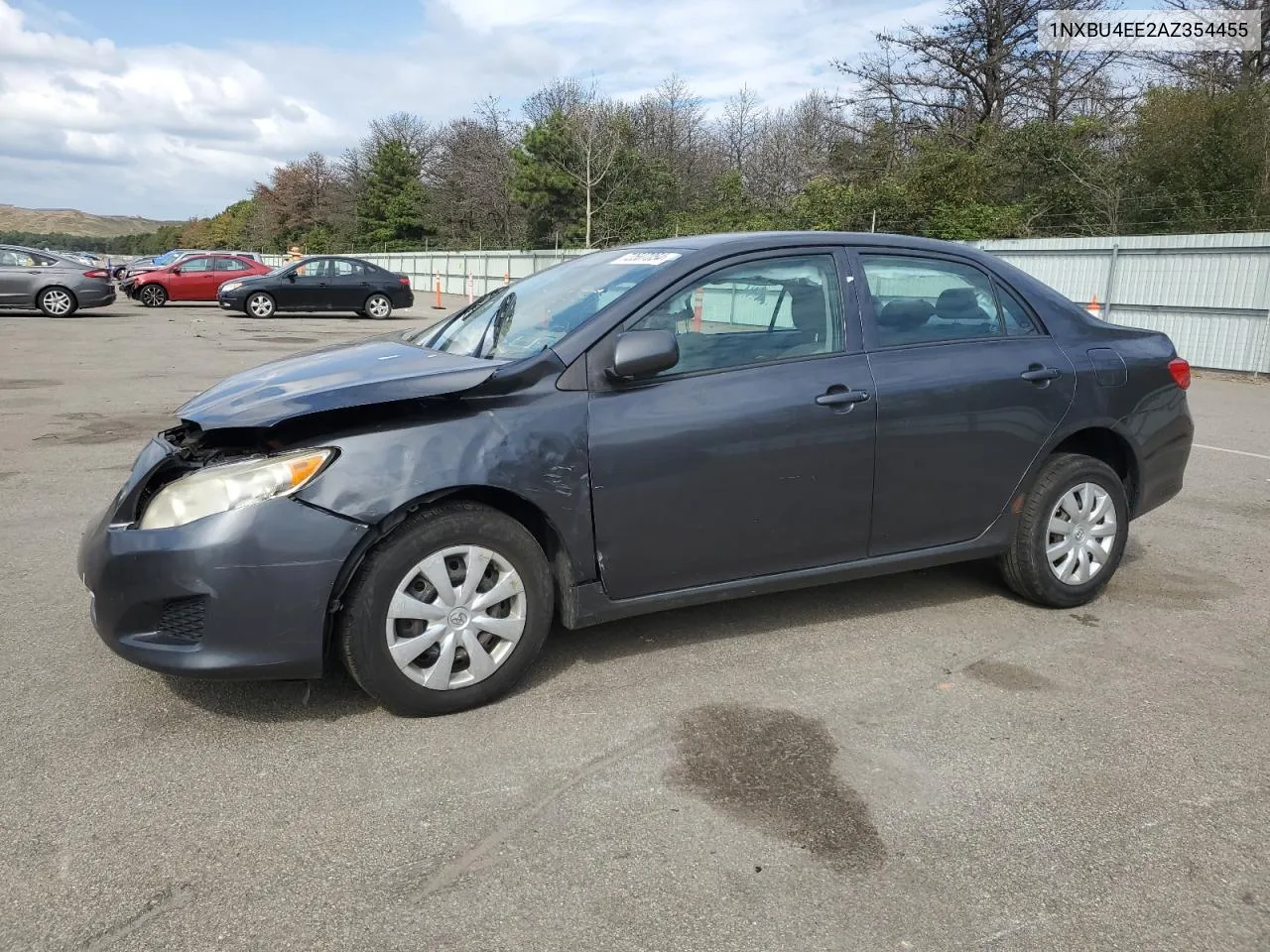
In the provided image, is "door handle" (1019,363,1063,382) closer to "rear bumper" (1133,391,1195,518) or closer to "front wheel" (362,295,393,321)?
"rear bumper" (1133,391,1195,518)

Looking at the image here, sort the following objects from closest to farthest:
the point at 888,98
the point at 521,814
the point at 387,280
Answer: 1. the point at 521,814
2. the point at 387,280
3. the point at 888,98

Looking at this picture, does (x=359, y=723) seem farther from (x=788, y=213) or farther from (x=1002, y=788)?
(x=788, y=213)

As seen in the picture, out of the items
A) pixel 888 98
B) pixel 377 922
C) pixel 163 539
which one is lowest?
pixel 377 922

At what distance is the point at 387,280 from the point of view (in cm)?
2439

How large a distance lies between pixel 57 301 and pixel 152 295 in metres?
5.96

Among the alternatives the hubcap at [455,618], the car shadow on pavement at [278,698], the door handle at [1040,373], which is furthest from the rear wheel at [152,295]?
the door handle at [1040,373]

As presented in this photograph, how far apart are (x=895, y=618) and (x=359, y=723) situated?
2.40m

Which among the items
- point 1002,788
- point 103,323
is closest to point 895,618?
point 1002,788

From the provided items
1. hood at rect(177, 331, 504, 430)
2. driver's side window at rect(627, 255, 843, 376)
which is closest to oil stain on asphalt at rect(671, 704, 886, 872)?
driver's side window at rect(627, 255, 843, 376)

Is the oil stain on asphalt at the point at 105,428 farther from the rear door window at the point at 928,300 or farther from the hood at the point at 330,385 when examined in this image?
the rear door window at the point at 928,300

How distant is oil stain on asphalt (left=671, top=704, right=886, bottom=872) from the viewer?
2781 millimetres

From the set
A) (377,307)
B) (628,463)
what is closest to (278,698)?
(628,463)

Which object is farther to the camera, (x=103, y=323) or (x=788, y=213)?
(x=788, y=213)

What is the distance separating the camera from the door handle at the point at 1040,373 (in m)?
4.40
